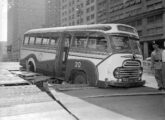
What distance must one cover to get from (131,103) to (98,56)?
3.48 metres

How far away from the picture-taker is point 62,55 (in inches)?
504

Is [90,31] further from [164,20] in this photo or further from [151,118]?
[164,20]

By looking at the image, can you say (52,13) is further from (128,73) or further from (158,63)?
(158,63)

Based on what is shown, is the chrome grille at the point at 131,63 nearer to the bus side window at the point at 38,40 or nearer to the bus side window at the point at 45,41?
the bus side window at the point at 45,41

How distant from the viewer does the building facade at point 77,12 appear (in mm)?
89562

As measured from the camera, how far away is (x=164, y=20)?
48.5m

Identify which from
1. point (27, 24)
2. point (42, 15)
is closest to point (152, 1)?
point (27, 24)

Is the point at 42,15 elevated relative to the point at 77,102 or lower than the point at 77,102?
elevated

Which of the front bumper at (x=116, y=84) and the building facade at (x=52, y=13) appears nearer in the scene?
the front bumper at (x=116, y=84)

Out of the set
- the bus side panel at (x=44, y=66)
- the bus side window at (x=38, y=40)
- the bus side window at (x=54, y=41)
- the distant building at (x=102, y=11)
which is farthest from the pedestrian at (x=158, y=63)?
the distant building at (x=102, y=11)

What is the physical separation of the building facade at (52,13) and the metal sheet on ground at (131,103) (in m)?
124

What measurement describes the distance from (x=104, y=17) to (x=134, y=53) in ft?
217

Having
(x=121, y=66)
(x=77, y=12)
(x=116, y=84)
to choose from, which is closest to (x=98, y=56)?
(x=121, y=66)

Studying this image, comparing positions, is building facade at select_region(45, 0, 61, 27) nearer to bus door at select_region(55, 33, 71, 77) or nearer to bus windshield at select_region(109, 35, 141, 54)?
bus door at select_region(55, 33, 71, 77)
